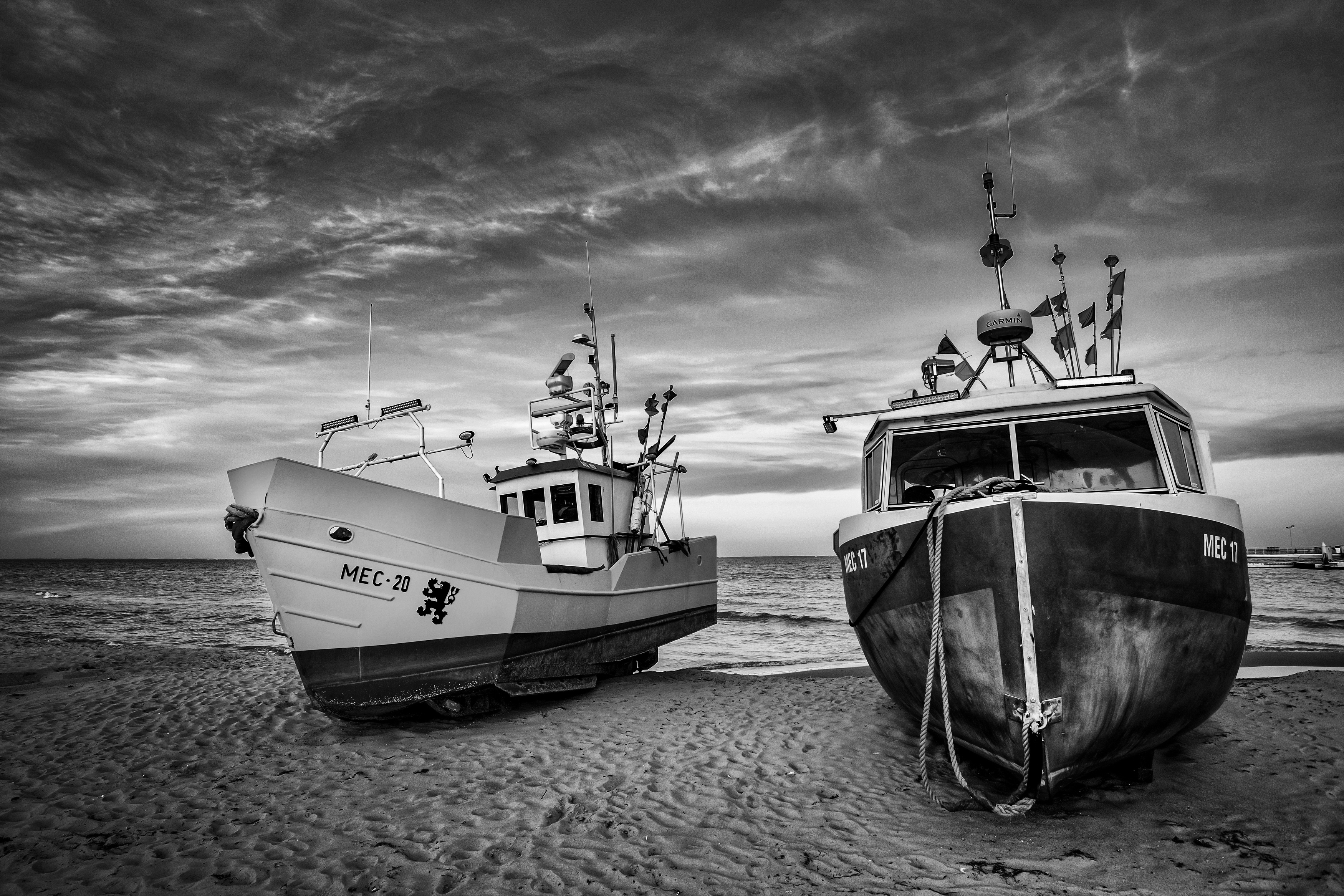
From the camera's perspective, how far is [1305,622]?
1911 cm

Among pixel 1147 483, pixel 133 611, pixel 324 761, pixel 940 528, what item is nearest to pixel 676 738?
pixel 324 761

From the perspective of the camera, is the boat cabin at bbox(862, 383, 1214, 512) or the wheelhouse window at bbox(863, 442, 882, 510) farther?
the wheelhouse window at bbox(863, 442, 882, 510)

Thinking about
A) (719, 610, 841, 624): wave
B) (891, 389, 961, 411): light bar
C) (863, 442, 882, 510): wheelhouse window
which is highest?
(891, 389, 961, 411): light bar

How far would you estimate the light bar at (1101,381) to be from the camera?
581 centimetres

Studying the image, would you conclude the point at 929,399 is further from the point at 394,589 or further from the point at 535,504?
the point at 535,504

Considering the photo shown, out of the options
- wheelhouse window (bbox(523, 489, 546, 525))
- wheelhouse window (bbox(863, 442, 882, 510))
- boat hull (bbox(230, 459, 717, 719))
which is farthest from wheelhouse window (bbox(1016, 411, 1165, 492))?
wheelhouse window (bbox(523, 489, 546, 525))

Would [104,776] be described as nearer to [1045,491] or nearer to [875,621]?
[875,621]

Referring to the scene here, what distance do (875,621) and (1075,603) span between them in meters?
1.75

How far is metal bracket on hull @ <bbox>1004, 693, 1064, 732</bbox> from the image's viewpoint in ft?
15.3

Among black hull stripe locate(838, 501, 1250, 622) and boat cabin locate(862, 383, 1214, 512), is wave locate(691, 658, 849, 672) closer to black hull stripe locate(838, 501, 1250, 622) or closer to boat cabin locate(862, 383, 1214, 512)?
boat cabin locate(862, 383, 1214, 512)

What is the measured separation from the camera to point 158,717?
28.8 feet

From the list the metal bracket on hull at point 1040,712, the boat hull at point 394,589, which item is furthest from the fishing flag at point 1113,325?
the boat hull at point 394,589

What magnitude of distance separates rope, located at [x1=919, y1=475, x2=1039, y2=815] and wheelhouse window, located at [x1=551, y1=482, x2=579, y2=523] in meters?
7.33

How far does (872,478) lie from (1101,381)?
2.28m
